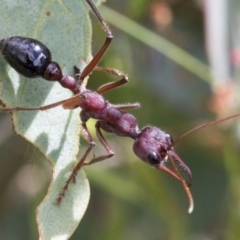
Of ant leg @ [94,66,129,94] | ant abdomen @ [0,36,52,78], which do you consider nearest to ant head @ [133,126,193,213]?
ant leg @ [94,66,129,94]

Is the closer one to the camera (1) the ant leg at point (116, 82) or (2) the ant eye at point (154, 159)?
(2) the ant eye at point (154, 159)

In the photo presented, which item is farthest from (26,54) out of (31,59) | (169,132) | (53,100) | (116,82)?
(169,132)

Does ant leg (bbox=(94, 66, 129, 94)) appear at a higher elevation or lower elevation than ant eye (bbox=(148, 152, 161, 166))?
higher

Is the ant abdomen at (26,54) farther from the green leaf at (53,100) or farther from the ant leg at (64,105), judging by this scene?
the ant leg at (64,105)

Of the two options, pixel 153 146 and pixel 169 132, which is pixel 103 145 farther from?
pixel 169 132

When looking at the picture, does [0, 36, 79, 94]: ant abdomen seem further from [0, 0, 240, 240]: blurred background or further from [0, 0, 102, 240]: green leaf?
[0, 0, 240, 240]: blurred background

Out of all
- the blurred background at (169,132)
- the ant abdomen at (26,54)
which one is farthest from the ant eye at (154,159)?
the blurred background at (169,132)

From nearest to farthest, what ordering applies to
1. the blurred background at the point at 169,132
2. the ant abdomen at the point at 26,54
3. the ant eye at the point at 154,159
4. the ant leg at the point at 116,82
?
the ant abdomen at the point at 26,54
the ant eye at the point at 154,159
the ant leg at the point at 116,82
the blurred background at the point at 169,132

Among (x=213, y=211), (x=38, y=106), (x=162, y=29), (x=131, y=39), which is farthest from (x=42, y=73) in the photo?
(x=213, y=211)
